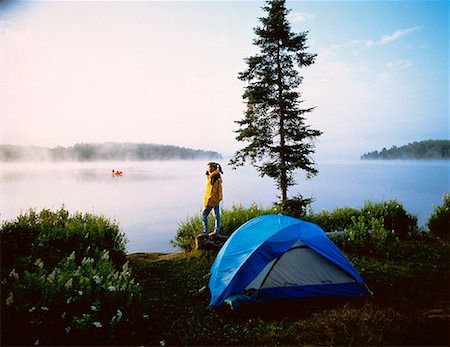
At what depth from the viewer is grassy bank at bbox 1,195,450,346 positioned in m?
4.96

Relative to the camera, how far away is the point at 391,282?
764 centimetres

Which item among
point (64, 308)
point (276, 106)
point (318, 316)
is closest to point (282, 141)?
point (276, 106)

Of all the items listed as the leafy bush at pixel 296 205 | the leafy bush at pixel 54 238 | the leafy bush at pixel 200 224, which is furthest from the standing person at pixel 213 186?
the leafy bush at pixel 296 205

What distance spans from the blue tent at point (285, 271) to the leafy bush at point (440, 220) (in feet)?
30.1

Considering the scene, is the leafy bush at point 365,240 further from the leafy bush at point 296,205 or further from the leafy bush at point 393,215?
the leafy bush at point 296,205

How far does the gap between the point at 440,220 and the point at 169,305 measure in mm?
12970

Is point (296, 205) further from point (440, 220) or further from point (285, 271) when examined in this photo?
point (285, 271)

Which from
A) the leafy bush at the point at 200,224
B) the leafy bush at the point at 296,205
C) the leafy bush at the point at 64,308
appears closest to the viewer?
the leafy bush at the point at 64,308

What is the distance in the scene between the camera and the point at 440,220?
13.5 m

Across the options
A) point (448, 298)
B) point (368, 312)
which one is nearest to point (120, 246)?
point (368, 312)

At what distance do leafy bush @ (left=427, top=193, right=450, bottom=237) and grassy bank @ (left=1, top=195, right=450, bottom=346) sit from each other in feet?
13.7

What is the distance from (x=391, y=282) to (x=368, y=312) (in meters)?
2.27

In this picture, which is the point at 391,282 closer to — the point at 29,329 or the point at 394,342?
the point at 394,342

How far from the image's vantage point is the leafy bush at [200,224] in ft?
39.3
